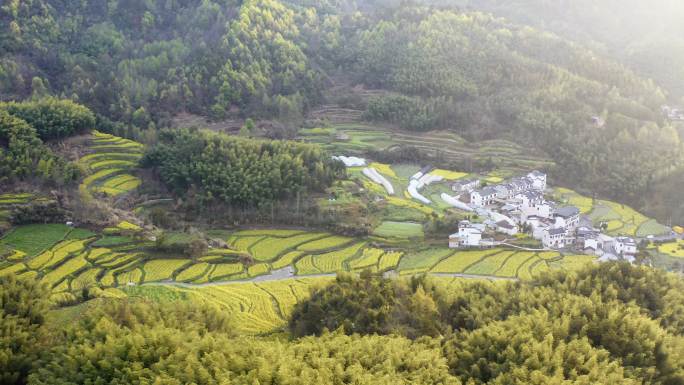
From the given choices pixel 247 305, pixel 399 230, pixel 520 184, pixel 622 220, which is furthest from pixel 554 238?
pixel 247 305

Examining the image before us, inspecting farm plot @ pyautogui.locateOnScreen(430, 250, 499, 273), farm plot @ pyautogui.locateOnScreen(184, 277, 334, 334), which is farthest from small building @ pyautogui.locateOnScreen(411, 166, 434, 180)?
farm plot @ pyautogui.locateOnScreen(184, 277, 334, 334)

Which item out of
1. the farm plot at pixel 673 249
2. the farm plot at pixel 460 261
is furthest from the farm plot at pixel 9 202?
the farm plot at pixel 673 249

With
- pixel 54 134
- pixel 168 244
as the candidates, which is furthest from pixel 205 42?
pixel 168 244

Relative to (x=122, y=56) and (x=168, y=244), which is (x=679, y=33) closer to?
(x=122, y=56)

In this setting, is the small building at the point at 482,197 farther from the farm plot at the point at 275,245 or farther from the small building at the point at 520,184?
the farm plot at the point at 275,245

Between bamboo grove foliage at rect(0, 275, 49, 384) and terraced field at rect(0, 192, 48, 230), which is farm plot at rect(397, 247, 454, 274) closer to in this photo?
bamboo grove foliage at rect(0, 275, 49, 384)

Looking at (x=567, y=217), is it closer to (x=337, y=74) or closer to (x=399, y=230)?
(x=399, y=230)
